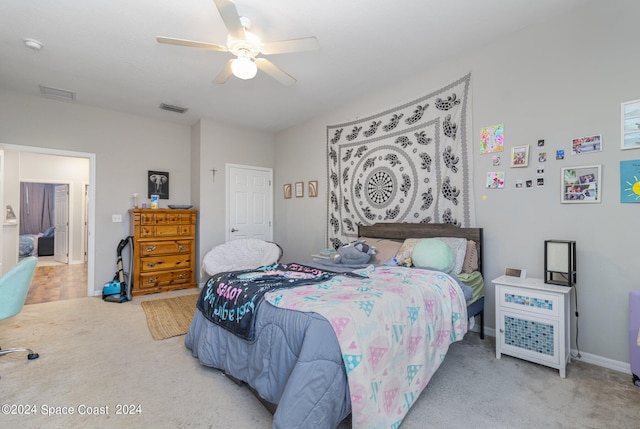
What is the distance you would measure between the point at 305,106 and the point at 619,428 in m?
4.30

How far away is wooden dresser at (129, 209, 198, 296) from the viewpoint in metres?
4.34

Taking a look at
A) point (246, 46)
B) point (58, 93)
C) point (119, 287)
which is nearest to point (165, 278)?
point (119, 287)

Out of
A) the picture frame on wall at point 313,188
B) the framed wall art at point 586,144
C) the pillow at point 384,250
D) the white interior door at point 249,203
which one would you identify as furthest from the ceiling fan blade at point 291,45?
the white interior door at point 249,203

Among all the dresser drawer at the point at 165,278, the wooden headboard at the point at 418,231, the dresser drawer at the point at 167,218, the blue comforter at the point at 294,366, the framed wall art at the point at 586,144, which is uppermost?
the framed wall art at the point at 586,144

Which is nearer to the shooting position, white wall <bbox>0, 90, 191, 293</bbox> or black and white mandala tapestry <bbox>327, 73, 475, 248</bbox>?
black and white mandala tapestry <bbox>327, 73, 475, 248</bbox>

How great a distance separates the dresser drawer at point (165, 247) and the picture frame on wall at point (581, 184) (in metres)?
4.76

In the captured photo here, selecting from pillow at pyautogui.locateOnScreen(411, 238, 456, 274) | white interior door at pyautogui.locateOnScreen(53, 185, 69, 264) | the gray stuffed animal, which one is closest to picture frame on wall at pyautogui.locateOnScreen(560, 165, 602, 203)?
pillow at pyautogui.locateOnScreen(411, 238, 456, 274)

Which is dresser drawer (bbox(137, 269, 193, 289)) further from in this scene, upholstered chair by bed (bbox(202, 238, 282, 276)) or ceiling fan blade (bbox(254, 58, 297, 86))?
ceiling fan blade (bbox(254, 58, 297, 86))

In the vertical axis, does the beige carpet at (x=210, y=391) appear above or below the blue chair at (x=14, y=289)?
below

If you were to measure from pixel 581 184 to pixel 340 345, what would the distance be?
235 centimetres

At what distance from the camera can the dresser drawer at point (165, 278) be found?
14.3ft

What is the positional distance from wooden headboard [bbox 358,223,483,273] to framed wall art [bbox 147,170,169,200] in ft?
10.8

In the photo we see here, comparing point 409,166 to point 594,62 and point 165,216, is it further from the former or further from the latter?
point 165,216

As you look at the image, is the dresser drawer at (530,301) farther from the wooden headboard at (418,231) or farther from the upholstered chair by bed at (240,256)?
the upholstered chair by bed at (240,256)
